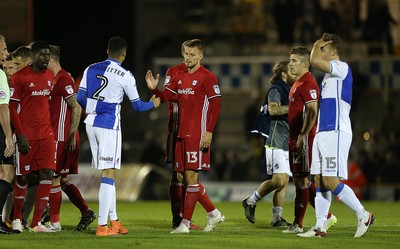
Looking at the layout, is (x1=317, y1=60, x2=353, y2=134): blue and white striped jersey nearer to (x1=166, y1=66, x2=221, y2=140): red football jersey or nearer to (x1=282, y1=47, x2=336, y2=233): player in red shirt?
(x1=282, y1=47, x2=336, y2=233): player in red shirt

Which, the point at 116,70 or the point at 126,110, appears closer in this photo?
the point at 116,70

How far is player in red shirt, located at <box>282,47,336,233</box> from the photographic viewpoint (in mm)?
→ 11883

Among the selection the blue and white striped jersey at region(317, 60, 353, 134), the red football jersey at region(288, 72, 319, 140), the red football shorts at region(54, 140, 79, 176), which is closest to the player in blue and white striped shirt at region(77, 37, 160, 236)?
the red football shorts at region(54, 140, 79, 176)

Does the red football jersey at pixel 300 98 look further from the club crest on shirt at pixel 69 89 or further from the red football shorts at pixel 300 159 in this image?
the club crest on shirt at pixel 69 89

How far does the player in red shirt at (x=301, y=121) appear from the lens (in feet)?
39.0

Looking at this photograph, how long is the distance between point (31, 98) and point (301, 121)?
3.47 metres

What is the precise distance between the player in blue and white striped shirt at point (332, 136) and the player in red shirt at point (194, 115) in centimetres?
150

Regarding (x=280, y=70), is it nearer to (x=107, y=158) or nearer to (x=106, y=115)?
(x=106, y=115)

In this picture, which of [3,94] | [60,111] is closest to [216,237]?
[60,111]

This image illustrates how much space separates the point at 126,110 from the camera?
2748 centimetres

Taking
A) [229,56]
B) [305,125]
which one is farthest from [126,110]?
[305,125]

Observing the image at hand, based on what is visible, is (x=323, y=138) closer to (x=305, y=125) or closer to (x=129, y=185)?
(x=305, y=125)

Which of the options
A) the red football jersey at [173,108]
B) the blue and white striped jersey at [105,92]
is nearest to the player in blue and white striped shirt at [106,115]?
the blue and white striped jersey at [105,92]

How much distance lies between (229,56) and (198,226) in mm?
13043
